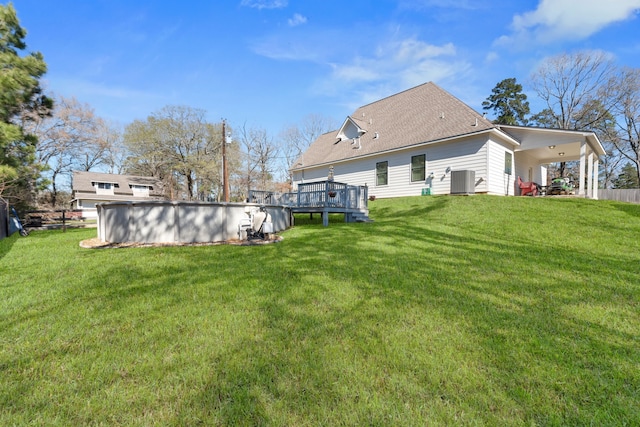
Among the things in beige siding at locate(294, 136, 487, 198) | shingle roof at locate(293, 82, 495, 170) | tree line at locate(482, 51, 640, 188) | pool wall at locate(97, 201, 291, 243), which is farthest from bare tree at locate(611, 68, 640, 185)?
pool wall at locate(97, 201, 291, 243)

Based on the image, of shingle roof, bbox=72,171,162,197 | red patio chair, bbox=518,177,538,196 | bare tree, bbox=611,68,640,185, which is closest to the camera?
red patio chair, bbox=518,177,538,196

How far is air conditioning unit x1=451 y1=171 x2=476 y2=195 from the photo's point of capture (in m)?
12.2

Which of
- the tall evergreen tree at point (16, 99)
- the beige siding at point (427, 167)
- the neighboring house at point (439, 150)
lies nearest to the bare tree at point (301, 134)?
the neighboring house at point (439, 150)

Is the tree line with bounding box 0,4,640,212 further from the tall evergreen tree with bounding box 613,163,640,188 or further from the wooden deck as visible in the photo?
the wooden deck

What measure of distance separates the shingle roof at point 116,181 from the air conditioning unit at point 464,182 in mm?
33083

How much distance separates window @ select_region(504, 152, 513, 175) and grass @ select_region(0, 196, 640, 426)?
910cm

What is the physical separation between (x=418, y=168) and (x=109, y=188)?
40.4m

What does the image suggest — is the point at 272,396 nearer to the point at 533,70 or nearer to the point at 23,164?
the point at 23,164

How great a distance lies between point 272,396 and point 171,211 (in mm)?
6952

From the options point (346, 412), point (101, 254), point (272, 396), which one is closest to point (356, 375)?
point (346, 412)

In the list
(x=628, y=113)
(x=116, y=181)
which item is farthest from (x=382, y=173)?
(x=116, y=181)

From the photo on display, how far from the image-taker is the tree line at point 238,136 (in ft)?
71.8

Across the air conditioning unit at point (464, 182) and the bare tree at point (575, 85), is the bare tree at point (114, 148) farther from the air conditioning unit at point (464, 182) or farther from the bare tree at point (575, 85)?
the bare tree at point (575, 85)

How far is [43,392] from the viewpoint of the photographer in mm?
1740
